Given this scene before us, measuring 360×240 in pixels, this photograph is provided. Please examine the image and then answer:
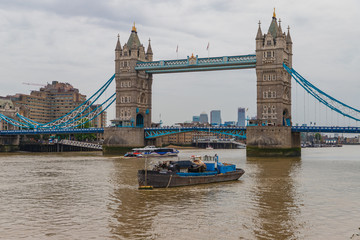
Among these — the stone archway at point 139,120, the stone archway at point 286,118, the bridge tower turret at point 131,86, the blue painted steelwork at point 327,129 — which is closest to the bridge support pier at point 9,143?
the bridge tower turret at point 131,86

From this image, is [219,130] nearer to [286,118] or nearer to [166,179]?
[286,118]

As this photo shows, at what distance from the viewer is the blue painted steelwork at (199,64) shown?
74.4 meters

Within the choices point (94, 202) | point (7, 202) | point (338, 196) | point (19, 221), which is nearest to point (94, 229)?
point (19, 221)

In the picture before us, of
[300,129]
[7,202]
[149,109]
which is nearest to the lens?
[7,202]

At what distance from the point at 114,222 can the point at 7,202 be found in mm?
8524

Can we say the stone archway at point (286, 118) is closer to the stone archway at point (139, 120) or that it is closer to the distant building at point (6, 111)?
the stone archway at point (139, 120)

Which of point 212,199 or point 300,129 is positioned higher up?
point 300,129

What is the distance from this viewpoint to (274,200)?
83.9 ft

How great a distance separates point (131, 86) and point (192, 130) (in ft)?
49.7

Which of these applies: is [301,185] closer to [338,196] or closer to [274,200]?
[338,196]

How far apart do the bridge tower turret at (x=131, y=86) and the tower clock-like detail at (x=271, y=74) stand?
24.3 metres

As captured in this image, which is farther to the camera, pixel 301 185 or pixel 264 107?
pixel 264 107

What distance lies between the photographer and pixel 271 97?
236 feet

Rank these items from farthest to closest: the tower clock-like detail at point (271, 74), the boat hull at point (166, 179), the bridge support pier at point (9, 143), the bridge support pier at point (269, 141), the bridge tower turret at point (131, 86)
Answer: the bridge support pier at point (9, 143) < the bridge tower turret at point (131, 86) < the tower clock-like detail at point (271, 74) < the bridge support pier at point (269, 141) < the boat hull at point (166, 179)
